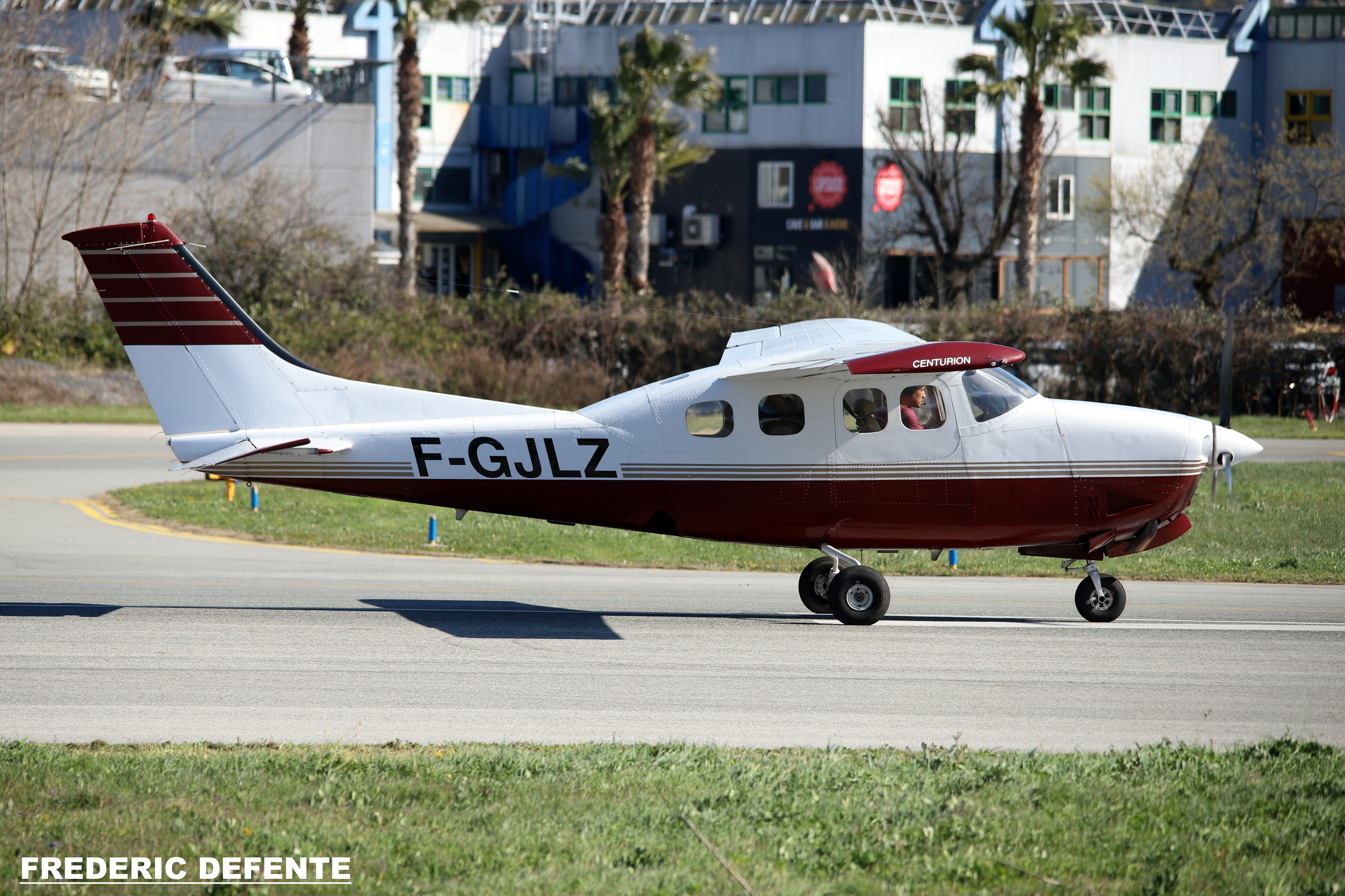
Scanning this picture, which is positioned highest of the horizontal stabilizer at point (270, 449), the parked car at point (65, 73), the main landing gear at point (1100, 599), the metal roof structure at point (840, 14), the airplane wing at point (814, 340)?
the metal roof structure at point (840, 14)

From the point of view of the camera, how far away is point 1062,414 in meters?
11.6

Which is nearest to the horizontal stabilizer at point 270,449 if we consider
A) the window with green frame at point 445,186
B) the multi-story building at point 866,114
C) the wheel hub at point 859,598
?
the wheel hub at point 859,598

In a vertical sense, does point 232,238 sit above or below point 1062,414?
above

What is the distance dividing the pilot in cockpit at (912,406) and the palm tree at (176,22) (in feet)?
116

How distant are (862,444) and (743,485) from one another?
46.0 inches

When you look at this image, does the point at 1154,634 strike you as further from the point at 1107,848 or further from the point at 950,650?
the point at 1107,848

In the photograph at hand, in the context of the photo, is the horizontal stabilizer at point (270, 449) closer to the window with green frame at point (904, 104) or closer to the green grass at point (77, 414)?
the green grass at point (77, 414)

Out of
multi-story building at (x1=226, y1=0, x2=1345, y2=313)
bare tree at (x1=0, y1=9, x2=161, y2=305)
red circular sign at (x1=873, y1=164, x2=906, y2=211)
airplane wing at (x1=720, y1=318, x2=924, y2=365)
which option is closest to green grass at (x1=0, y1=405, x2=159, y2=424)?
bare tree at (x1=0, y1=9, x2=161, y2=305)

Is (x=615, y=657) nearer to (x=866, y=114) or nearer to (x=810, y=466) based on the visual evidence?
(x=810, y=466)

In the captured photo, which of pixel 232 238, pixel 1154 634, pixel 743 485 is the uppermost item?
pixel 232 238

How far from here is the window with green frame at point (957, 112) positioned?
4859 cm

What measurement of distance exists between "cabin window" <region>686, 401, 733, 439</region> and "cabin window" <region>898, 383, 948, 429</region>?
5.33 feet

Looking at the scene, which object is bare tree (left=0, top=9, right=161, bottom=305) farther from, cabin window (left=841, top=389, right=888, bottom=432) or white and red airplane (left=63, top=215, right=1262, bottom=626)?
cabin window (left=841, top=389, right=888, bottom=432)

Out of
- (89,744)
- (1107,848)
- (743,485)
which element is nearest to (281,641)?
(89,744)
